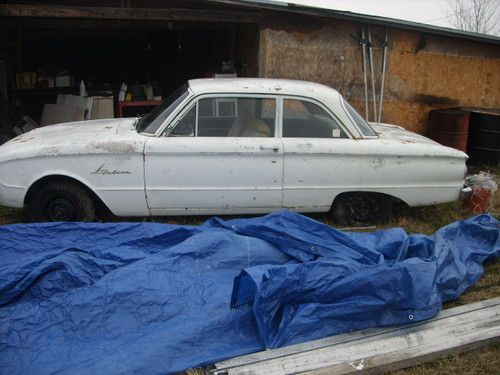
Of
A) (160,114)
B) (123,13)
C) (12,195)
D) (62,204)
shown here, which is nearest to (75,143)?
(62,204)

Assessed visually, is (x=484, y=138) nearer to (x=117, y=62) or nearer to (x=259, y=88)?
(x=259, y=88)

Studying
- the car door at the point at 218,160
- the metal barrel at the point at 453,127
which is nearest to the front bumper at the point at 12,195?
the car door at the point at 218,160

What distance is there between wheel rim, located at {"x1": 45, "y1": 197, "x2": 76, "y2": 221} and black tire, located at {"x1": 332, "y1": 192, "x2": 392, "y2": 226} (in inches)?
113

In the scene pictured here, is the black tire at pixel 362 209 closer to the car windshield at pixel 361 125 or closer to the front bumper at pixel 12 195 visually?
the car windshield at pixel 361 125

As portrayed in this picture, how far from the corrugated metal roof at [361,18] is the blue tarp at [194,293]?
4053 millimetres

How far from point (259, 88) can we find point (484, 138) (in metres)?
5.01

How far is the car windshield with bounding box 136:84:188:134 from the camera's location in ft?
17.1

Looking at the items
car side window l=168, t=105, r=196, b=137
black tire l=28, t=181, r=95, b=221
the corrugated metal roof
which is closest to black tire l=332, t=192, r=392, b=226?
car side window l=168, t=105, r=196, b=137

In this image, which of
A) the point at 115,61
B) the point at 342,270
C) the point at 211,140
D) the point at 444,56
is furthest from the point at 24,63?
the point at 342,270

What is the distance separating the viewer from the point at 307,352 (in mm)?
3316

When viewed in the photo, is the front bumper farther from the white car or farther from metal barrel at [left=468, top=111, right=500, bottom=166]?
metal barrel at [left=468, top=111, right=500, bottom=166]

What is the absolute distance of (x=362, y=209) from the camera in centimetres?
576

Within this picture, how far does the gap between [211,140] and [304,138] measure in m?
1.01

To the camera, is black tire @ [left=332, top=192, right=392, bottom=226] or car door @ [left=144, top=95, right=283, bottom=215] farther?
black tire @ [left=332, top=192, right=392, bottom=226]
